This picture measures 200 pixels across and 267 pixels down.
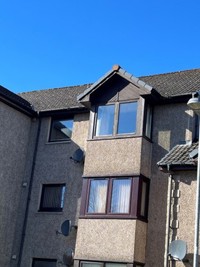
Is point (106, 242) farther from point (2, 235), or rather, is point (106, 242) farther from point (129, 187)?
point (2, 235)

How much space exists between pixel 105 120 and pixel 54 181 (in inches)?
123

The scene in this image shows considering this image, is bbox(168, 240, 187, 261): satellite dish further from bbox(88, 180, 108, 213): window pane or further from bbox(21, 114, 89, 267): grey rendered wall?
bbox(21, 114, 89, 267): grey rendered wall

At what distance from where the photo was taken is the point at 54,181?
19.6m

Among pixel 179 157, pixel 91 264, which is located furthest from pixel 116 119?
pixel 91 264

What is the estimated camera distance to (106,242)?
1648cm

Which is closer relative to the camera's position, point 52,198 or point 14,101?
point 52,198

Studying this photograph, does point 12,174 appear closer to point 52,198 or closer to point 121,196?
point 52,198

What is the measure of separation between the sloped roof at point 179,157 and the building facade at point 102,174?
0.04 m

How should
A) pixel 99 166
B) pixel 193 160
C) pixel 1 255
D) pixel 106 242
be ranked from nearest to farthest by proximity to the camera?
pixel 193 160
pixel 106 242
pixel 99 166
pixel 1 255

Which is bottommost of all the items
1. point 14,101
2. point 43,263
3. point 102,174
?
point 43,263

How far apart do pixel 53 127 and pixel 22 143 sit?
1376 millimetres

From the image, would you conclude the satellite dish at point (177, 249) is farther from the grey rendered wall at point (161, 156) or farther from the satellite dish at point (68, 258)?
the satellite dish at point (68, 258)

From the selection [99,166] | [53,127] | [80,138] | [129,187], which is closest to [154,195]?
[129,187]

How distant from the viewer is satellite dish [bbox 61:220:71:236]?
17906 mm
